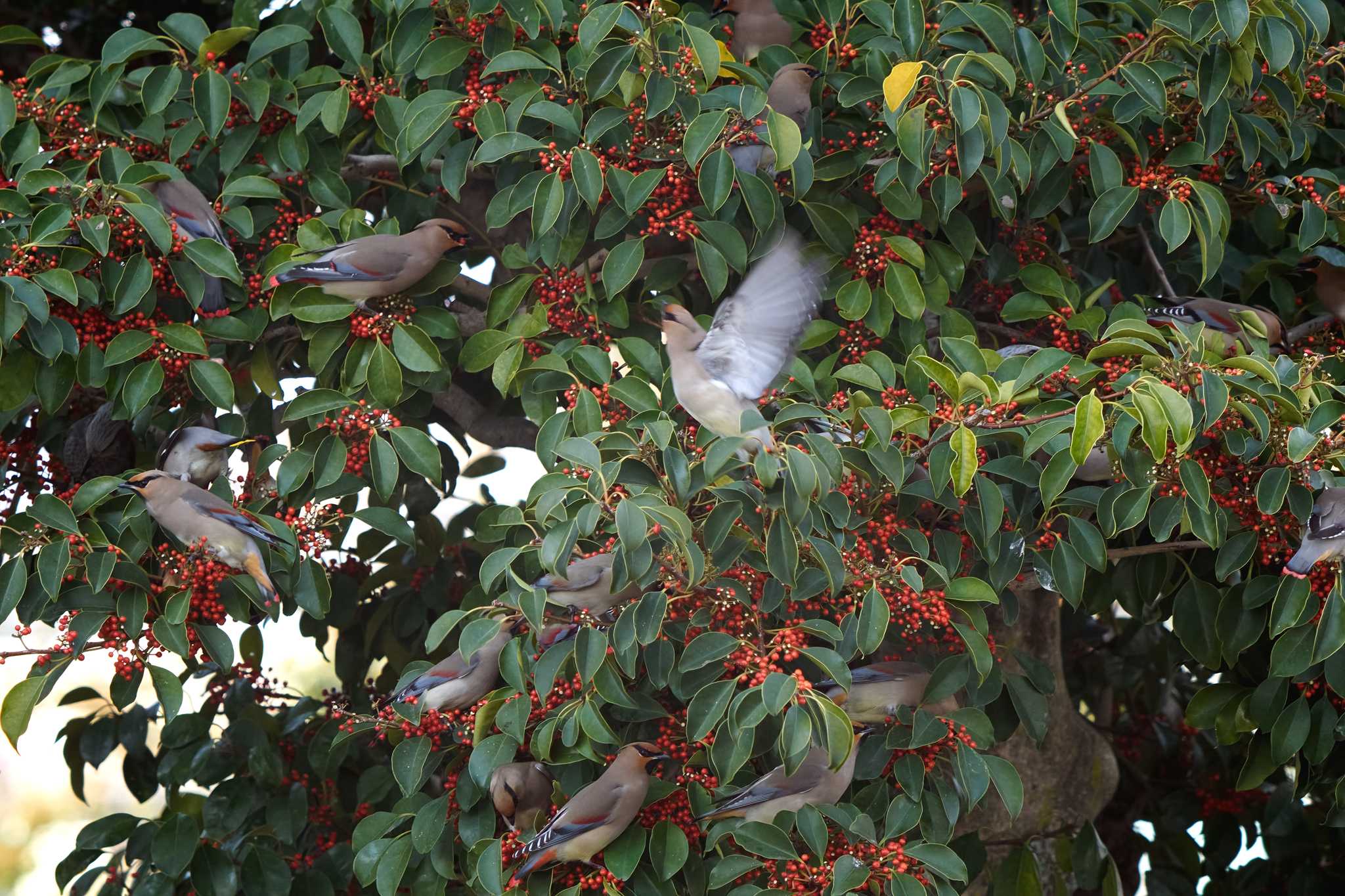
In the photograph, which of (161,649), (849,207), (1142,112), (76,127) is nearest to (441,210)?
(76,127)

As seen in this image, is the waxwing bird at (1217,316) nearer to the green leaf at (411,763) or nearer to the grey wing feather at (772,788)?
the grey wing feather at (772,788)

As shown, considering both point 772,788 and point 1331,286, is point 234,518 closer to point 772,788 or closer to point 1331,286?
point 772,788

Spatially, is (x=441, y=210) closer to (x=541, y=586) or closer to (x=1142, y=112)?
(x=541, y=586)

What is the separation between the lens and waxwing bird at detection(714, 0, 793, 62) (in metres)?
3.17

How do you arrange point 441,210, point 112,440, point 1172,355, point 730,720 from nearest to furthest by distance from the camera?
point 730,720, point 1172,355, point 112,440, point 441,210

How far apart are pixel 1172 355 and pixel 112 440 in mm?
2174

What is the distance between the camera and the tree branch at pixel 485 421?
350cm

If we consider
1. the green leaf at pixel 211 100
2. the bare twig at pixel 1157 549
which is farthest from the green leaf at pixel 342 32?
the bare twig at pixel 1157 549

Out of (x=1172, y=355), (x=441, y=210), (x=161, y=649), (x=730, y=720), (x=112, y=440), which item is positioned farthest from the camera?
(x=441, y=210)

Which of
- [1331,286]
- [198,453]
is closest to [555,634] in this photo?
[198,453]

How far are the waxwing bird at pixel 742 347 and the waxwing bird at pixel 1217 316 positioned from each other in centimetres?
70

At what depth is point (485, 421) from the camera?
353 cm

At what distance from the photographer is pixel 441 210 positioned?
357 centimetres

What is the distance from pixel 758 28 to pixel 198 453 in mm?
1480
